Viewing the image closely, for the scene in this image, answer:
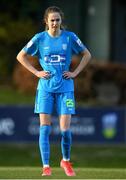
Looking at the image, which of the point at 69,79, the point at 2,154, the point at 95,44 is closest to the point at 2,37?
the point at 95,44

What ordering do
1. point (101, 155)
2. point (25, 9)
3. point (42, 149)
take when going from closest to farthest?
1. point (42, 149)
2. point (101, 155)
3. point (25, 9)

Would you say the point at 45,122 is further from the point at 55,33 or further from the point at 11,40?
the point at 11,40

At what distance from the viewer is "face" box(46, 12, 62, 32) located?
1159cm

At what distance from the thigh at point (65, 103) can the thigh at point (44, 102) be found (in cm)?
8

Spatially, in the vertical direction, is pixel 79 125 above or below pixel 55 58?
below

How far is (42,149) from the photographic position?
38.3ft

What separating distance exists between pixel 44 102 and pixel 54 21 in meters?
0.93

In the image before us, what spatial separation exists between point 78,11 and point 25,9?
1682mm

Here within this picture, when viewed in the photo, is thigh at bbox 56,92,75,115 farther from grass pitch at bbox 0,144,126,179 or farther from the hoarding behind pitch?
the hoarding behind pitch

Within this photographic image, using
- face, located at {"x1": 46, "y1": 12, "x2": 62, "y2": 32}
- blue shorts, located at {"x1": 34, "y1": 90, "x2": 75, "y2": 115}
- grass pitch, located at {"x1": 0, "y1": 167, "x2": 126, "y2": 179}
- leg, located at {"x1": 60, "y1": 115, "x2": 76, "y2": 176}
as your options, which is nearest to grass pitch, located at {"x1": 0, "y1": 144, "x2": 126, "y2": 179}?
grass pitch, located at {"x1": 0, "y1": 167, "x2": 126, "y2": 179}

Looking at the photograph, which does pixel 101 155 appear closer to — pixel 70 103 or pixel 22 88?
pixel 22 88

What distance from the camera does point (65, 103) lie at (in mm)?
11711

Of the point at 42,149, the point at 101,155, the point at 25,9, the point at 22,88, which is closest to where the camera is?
the point at 42,149

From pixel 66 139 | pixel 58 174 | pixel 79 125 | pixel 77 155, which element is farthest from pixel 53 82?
pixel 77 155
